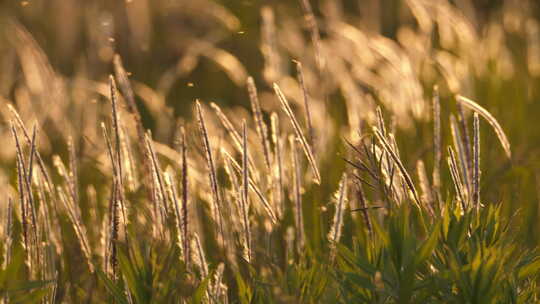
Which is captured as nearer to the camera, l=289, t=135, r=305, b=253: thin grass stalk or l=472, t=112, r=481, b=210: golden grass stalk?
l=472, t=112, r=481, b=210: golden grass stalk

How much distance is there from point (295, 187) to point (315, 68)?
1940 mm

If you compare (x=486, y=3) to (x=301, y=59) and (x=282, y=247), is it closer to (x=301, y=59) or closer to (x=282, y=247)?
(x=301, y=59)

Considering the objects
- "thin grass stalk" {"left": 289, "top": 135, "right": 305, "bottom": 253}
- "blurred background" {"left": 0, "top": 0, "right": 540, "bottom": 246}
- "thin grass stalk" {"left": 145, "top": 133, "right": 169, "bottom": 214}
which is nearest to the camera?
"thin grass stalk" {"left": 145, "top": 133, "right": 169, "bottom": 214}

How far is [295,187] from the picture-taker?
1.54 m

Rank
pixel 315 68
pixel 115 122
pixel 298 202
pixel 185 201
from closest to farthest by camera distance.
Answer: pixel 185 201, pixel 115 122, pixel 298 202, pixel 315 68

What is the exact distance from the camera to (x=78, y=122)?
9.52 ft

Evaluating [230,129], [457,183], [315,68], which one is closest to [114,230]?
[230,129]

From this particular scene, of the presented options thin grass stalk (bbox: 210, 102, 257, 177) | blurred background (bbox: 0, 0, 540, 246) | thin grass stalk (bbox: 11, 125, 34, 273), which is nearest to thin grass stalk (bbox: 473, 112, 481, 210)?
blurred background (bbox: 0, 0, 540, 246)

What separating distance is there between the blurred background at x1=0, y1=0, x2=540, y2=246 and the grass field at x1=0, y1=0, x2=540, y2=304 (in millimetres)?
16

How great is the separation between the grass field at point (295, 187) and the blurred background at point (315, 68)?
2 cm

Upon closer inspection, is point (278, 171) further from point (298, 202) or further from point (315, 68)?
point (315, 68)

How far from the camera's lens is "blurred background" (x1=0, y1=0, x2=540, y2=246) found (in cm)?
224

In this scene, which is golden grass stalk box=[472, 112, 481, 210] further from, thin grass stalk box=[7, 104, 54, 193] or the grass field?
thin grass stalk box=[7, 104, 54, 193]

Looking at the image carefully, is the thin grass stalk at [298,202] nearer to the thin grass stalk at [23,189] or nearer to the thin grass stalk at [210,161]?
the thin grass stalk at [210,161]
